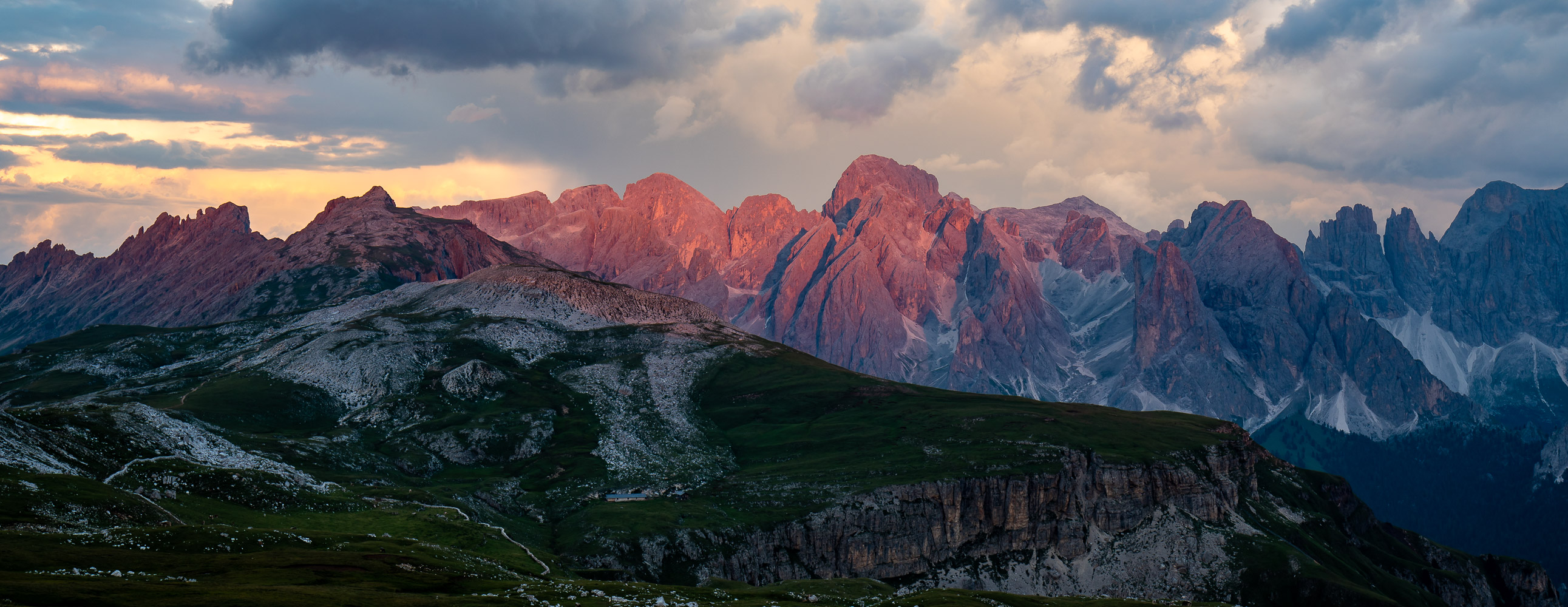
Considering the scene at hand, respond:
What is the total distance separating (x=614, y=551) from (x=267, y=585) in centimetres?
11957

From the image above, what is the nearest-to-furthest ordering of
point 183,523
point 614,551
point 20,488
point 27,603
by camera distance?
point 27,603 < point 20,488 < point 183,523 < point 614,551

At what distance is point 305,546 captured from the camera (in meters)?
102

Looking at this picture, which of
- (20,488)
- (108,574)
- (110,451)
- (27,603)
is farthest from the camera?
(110,451)

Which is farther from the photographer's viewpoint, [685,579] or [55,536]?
[685,579]

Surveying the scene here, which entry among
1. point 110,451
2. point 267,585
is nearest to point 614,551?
point 110,451

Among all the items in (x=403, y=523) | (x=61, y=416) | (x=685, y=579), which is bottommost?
(x=685, y=579)

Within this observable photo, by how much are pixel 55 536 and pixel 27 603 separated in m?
33.6

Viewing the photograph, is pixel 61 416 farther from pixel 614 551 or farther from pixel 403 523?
pixel 614 551

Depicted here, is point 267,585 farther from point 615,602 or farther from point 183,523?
point 183,523

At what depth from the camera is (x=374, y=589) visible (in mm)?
80062

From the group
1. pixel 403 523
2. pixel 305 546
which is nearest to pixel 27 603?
pixel 305 546

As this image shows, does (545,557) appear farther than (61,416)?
Yes

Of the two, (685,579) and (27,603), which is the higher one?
(27,603)

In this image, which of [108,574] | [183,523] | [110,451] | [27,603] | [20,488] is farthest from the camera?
[110,451]
